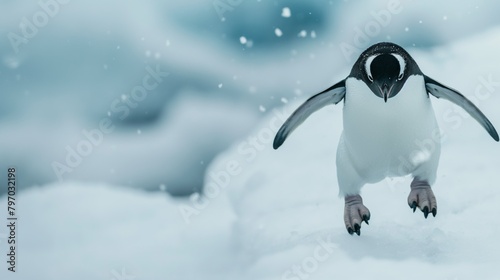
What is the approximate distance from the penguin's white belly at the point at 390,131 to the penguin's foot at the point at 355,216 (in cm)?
19

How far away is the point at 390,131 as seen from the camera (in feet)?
11.0

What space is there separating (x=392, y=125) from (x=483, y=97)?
3.06 m

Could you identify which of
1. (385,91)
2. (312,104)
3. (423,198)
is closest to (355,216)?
(423,198)

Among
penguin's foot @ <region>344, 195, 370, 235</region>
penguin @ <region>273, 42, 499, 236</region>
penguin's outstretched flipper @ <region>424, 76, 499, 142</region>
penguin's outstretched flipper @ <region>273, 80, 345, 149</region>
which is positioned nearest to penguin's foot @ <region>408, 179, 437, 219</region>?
penguin @ <region>273, 42, 499, 236</region>

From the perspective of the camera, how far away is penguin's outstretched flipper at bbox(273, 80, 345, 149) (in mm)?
3579

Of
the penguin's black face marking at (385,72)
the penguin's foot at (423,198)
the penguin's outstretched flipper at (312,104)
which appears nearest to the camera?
the penguin's black face marking at (385,72)

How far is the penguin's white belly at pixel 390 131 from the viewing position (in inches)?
130

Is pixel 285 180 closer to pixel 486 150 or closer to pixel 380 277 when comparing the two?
pixel 486 150

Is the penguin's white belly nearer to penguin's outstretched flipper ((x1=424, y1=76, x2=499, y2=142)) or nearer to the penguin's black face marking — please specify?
penguin's outstretched flipper ((x1=424, y1=76, x2=499, y2=142))

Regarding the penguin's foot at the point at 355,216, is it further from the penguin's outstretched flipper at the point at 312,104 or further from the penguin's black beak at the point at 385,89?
the penguin's black beak at the point at 385,89

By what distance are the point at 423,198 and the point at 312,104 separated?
2.55 ft

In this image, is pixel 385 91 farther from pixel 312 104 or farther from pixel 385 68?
pixel 312 104

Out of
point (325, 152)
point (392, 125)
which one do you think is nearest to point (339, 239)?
point (392, 125)

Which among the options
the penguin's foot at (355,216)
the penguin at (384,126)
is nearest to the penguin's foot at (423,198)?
the penguin at (384,126)
